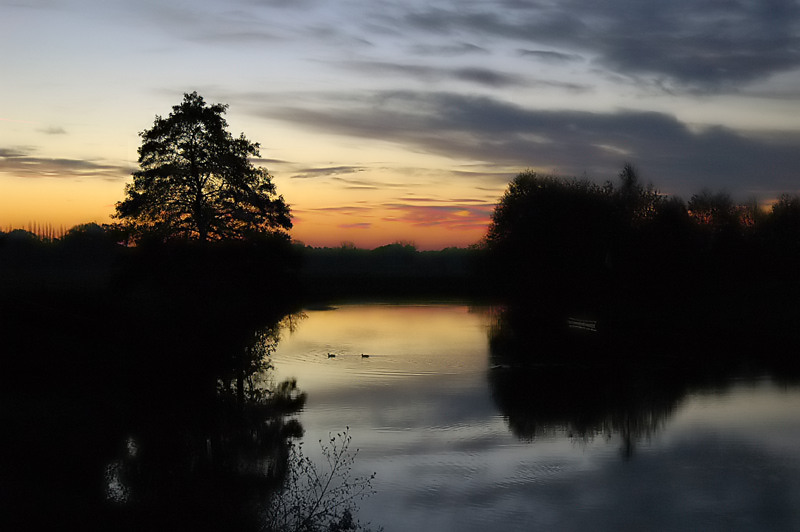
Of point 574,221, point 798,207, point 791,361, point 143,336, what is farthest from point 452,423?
point 798,207

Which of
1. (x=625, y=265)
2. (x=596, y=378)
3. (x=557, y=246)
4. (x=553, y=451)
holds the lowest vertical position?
(x=596, y=378)

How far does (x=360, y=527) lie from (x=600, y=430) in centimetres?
1312

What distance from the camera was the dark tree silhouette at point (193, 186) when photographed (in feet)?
187

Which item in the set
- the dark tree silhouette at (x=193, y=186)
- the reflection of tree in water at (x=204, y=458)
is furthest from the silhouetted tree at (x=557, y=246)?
the reflection of tree in water at (x=204, y=458)

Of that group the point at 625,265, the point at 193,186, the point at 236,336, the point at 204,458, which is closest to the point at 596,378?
the point at 236,336

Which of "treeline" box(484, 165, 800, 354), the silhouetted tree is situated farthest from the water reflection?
the silhouetted tree

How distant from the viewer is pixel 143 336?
104 feet

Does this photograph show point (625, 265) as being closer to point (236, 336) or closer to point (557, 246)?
point (557, 246)

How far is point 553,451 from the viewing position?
2444 cm

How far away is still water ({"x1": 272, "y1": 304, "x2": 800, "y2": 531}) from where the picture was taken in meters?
18.7

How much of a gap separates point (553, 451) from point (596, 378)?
50.9 feet

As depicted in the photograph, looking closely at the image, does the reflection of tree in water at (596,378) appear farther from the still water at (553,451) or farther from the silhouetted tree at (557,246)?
the silhouetted tree at (557,246)

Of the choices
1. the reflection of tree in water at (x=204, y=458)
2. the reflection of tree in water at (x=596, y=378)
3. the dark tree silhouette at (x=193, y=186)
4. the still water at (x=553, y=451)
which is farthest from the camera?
the dark tree silhouette at (x=193, y=186)

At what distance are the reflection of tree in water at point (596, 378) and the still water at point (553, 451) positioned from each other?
0.18 meters
